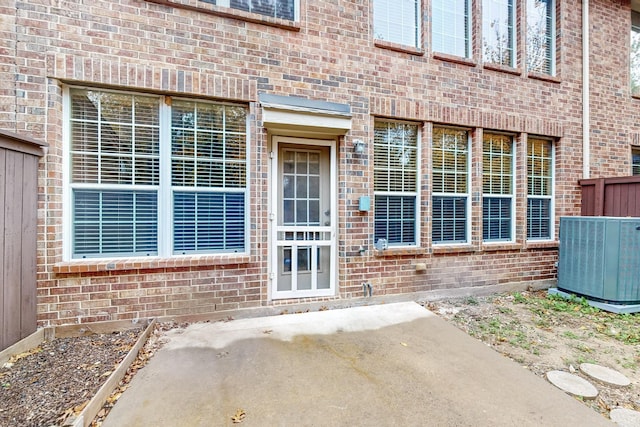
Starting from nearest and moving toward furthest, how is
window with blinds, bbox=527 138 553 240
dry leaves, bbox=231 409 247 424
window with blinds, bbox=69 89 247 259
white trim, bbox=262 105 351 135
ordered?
dry leaves, bbox=231 409 247 424 → window with blinds, bbox=69 89 247 259 → white trim, bbox=262 105 351 135 → window with blinds, bbox=527 138 553 240

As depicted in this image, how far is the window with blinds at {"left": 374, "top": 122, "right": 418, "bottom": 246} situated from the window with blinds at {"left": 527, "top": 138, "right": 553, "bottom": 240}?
2402 millimetres

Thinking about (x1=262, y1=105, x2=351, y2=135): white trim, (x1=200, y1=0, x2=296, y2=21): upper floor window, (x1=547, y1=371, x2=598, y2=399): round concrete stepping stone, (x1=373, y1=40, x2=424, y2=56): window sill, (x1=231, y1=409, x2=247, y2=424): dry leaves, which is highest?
(x1=200, y1=0, x2=296, y2=21): upper floor window

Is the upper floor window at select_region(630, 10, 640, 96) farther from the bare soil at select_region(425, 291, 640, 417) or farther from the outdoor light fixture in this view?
the outdoor light fixture

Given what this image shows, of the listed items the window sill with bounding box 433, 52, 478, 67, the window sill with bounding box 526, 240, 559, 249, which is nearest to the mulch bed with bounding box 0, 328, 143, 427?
the window sill with bounding box 433, 52, 478, 67

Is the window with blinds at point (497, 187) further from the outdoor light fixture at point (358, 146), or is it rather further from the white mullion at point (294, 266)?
the white mullion at point (294, 266)

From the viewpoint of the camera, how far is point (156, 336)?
3232mm

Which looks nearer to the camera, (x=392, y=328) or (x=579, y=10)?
(x=392, y=328)

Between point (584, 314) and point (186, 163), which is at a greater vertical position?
point (186, 163)

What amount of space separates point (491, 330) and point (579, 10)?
6.24m

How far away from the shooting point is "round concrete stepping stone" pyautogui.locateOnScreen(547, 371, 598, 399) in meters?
2.36

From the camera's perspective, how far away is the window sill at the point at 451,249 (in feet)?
15.2

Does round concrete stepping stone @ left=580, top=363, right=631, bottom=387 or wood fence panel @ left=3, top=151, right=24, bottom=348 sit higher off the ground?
wood fence panel @ left=3, top=151, right=24, bottom=348

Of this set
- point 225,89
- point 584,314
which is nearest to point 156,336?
point 225,89

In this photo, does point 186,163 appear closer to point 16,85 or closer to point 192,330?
point 16,85
